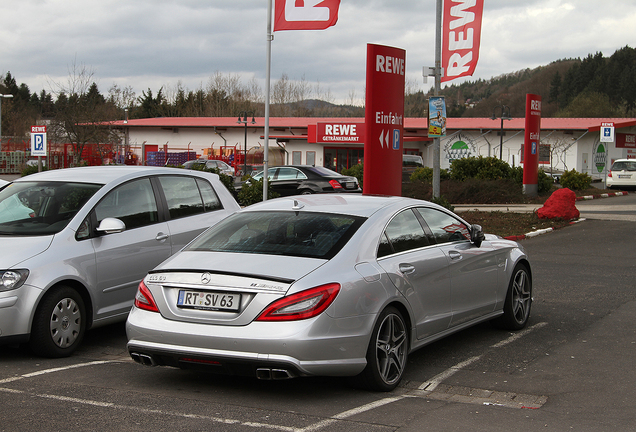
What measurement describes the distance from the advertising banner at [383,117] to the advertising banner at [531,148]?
12511 millimetres

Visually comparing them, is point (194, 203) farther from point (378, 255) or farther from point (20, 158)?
point (20, 158)

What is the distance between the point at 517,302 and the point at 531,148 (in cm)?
1886

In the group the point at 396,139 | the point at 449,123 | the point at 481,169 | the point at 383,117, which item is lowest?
the point at 481,169

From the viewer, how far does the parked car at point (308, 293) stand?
451cm

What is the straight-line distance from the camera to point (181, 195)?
7.74 meters

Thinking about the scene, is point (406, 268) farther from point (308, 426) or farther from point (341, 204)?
point (308, 426)

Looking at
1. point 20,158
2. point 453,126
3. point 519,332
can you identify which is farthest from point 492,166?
point 20,158

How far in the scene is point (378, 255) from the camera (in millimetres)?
5211

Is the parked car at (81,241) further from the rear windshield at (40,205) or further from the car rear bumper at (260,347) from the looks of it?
the car rear bumper at (260,347)

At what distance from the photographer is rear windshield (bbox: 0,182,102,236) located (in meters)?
6.41

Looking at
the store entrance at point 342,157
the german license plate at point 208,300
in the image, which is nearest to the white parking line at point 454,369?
the german license plate at point 208,300

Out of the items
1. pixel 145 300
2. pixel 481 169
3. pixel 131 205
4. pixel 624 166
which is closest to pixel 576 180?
pixel 624 166

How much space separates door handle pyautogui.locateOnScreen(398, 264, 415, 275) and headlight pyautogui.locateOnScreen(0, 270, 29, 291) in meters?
3.18

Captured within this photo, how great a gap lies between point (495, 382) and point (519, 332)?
1981 mm
